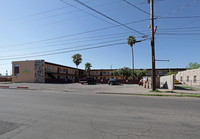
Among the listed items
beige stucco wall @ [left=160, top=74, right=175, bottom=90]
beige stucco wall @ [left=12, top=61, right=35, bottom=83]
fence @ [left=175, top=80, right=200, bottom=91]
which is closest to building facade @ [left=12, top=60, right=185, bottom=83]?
beige stucco wall @ [left=12, top=61, right=35, bottom=83]

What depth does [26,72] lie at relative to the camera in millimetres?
38906

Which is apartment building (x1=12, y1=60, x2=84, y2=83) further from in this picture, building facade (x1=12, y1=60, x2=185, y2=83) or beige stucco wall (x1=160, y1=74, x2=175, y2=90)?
beige stucco wall (x1=160, y1=74, x2=175, y2=90)

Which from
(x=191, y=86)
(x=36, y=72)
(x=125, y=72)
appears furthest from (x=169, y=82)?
(x=36, y=72)

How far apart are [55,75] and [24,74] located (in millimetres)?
9823

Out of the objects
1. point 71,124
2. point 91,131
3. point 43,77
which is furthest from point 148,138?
point 43,77

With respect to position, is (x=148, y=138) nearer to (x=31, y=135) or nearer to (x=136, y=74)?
(x=31, y=135)

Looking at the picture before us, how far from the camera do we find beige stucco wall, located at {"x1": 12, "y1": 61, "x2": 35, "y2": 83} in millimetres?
38406

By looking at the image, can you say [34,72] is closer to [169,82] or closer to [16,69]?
[16,69]

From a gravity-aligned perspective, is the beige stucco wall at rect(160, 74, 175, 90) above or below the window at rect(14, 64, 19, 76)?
below

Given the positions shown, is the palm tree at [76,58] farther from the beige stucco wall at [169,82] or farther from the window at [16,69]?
the beige stucco wall at [169,82]

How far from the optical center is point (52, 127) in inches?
151

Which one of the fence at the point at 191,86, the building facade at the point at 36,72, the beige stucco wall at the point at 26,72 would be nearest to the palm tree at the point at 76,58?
the building facade at the point at 36,72

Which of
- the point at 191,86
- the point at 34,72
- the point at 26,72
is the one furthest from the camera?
the point at 26,72

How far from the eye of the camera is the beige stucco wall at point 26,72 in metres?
38.4
